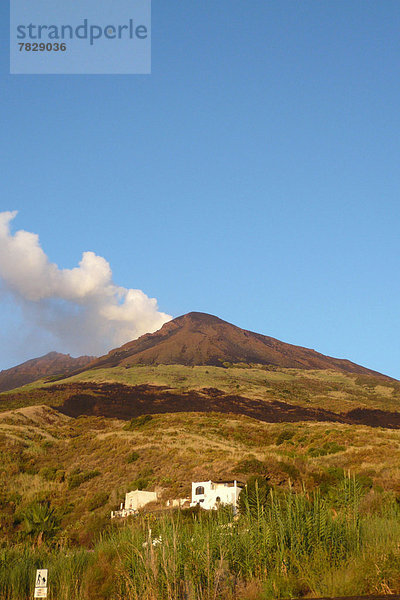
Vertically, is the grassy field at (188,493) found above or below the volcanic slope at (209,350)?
below

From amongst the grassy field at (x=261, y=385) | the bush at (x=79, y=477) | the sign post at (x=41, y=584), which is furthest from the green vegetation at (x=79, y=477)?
the grassy field at (x=261, y=385)

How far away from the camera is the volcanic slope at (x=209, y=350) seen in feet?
457

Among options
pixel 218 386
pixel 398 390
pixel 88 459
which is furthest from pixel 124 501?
pixel 398 390

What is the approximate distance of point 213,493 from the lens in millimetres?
29250

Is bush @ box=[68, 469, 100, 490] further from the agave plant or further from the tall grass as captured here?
the tall grass

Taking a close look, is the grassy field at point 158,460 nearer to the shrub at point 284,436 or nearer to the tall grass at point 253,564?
the shrub at point 284,436

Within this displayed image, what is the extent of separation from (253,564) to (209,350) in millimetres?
140369

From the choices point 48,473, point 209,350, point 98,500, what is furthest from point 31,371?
point 98,500

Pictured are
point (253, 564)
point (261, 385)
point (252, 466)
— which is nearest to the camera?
point (253, 564)

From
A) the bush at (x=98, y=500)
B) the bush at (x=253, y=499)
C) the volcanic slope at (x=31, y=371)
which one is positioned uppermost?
the volcanic slope at (x=31, y=371)

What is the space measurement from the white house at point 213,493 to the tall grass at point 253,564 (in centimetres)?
1969

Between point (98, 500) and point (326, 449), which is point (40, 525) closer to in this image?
point (98, 500)

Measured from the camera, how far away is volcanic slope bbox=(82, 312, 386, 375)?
139375 millimetres

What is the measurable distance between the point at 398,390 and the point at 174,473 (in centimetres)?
9061
